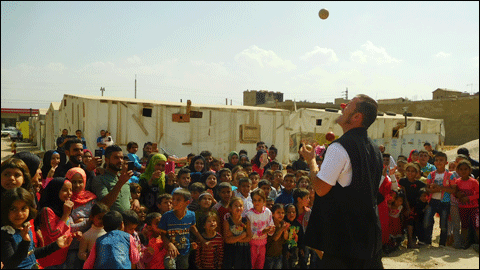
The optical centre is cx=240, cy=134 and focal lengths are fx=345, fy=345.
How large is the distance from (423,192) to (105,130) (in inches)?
339

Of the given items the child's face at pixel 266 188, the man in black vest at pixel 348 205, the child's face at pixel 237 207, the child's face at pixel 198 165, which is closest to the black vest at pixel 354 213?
the man in black vest at pixel 348 205

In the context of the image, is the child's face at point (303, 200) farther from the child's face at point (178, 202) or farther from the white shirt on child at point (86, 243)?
the white shirt on child at point (86, 243)

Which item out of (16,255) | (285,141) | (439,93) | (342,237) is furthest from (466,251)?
(439,93)

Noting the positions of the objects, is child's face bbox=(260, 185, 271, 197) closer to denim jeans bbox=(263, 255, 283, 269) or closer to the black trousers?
denim jeans bbox=(263, 255, 283, 269)

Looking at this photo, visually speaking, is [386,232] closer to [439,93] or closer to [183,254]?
[183,254]

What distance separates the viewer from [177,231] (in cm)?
379

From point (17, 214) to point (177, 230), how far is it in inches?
64.3

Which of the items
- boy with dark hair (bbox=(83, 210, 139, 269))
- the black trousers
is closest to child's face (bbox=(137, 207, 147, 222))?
boy with dark hair (bbox=(83, 210, 139, 269))

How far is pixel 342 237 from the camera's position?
240 centimetres

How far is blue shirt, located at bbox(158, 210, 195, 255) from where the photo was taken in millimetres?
3773

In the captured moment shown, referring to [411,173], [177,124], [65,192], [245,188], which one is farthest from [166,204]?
[177,124]

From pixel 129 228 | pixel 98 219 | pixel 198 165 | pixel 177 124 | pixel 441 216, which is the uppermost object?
pixel 177 124

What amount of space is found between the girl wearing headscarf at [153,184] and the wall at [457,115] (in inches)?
1202

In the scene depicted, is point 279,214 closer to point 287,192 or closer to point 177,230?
point 287,192
